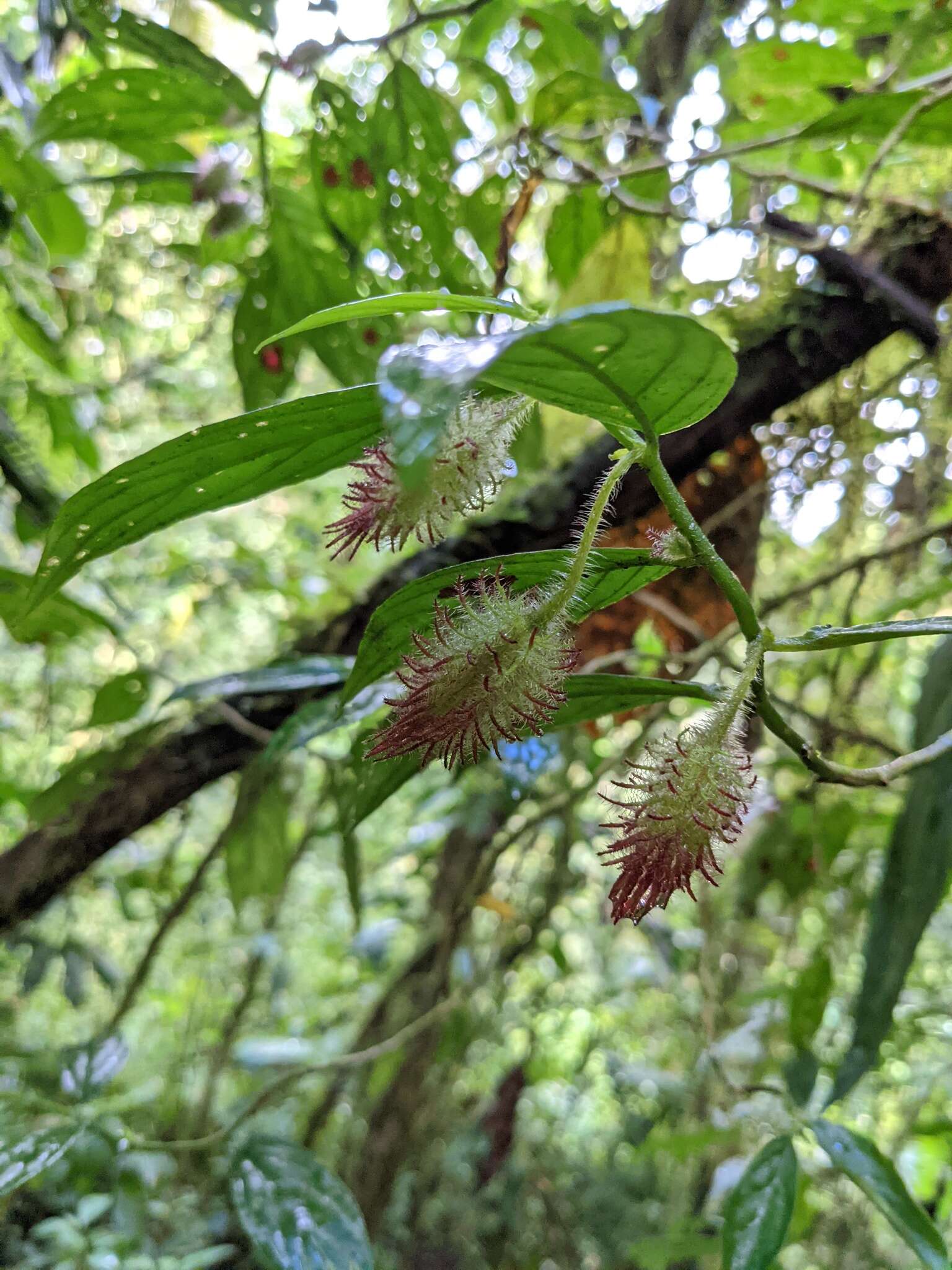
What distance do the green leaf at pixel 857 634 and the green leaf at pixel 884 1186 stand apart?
0.45 meters

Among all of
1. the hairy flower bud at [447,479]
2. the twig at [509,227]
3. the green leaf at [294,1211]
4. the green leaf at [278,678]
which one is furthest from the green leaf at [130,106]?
the green leaf at [294,1211]

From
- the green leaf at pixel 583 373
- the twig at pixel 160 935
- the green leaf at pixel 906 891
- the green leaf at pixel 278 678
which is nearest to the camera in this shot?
the green leaf at pixel 583 373

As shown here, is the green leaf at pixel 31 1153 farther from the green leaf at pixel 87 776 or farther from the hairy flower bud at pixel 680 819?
the hairy flower bud at pixel 680 819

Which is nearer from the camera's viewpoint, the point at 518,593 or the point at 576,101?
the point at 518,593

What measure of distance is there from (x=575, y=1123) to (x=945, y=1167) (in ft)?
3.71

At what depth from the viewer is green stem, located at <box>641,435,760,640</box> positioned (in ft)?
1.22

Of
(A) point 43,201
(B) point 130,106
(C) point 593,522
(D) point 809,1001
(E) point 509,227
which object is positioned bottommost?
(D) point 809,1001

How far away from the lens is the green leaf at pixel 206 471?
41 centimetres

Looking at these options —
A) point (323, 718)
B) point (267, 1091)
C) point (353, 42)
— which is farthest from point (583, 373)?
point (267, 1091)

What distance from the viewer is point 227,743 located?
37.8 inches

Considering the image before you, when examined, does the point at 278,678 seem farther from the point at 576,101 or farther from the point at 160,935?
the point at 576,101

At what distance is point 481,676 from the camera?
0.42 meters

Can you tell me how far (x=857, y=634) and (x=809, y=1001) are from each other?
0.59 metres

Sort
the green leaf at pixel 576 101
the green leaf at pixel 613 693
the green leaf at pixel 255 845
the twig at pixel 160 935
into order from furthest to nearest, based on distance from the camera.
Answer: the twig at pixel 160 935, the green leaf at pixel 255 845, the green leaf at pixel 576 101, the green leaf at pixel 613 693
